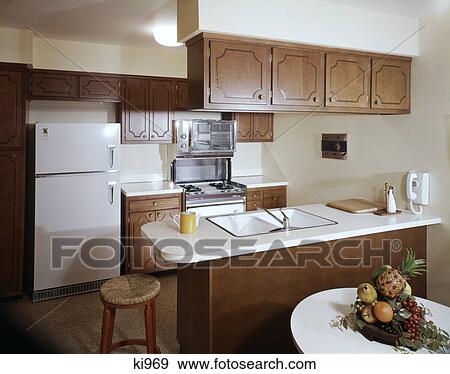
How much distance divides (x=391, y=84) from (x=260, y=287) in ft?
5.86

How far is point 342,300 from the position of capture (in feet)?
5.94

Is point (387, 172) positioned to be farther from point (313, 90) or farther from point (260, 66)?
point (260, 66)

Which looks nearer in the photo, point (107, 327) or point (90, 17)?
point (107, 327)

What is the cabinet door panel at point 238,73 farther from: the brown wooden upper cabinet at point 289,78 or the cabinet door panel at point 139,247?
the cabinet door panel at point 139,247

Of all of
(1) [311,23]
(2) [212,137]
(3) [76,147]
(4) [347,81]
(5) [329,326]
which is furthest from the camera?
(2) [212,137]

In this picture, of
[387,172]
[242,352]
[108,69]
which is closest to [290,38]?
[387,172]

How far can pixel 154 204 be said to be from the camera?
398cm

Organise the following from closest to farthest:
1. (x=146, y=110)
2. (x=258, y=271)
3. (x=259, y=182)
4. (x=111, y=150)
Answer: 1. (x=258, y=271)
2. (x=111, y=150)
3. (x=146, y=110)
4. (x=259, y=182)

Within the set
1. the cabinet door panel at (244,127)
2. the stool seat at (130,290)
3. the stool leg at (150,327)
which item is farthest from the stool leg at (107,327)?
the cabinet door panel at (244,127)

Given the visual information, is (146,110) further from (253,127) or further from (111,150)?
(253,127)

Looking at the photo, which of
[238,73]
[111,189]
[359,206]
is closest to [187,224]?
[238,73]

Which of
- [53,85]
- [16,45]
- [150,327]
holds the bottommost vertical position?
[150,327]

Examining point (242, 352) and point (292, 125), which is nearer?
point (242, 352)
